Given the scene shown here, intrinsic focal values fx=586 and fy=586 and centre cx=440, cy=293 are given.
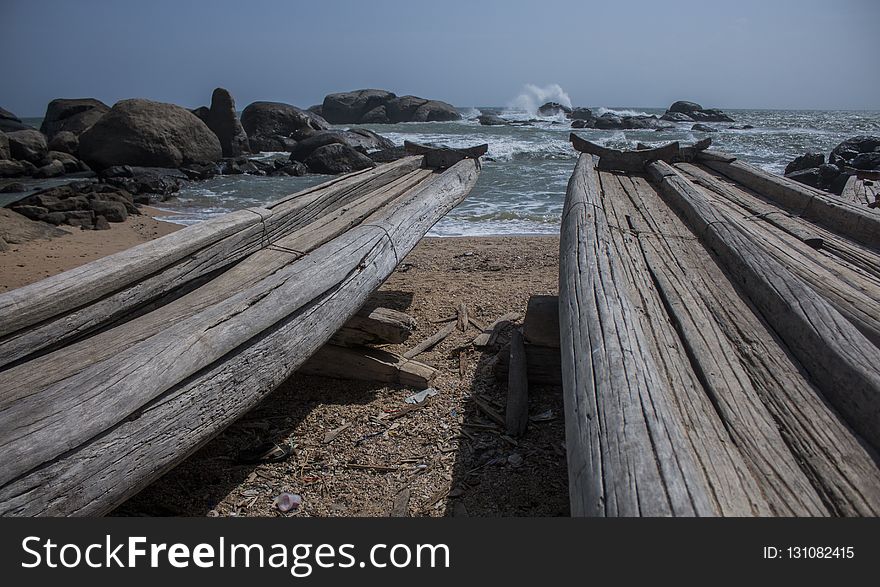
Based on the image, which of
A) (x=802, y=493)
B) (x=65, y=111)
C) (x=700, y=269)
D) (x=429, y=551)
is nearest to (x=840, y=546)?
(x=802, y=493)

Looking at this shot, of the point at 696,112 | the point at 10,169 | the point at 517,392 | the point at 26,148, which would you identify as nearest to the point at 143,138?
the point at 10,169

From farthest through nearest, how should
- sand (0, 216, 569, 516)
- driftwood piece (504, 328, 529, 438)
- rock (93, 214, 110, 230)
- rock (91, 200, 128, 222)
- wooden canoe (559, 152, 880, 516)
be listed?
rock (91, 200, 128, 222) → rock (93, 214, 110, 230) → driftwood piece (504, 328, 529, 438) → sand (0, 216, 569, 516) → wooden canoe (559, 152, 880, 516)

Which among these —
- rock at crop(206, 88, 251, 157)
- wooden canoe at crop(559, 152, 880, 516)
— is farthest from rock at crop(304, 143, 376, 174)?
wooden canoe at crop(559, 152, 880, 516)

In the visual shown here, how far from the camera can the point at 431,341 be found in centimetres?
427

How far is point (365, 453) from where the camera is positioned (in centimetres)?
298

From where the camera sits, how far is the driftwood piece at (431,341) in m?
4.08

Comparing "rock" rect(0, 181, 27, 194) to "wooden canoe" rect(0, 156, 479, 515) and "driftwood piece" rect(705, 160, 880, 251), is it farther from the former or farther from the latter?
"driftwood piece" rect(705, 160, 880, 251)

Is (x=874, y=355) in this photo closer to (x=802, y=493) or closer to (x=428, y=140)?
(x=802, y=493)

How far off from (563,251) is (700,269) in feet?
2.28

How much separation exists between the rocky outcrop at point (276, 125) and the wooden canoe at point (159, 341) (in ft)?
71.6

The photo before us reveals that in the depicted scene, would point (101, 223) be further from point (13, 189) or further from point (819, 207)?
point (819, 207)

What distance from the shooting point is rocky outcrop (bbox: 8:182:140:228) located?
9.07 metres

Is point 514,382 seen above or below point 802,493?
below

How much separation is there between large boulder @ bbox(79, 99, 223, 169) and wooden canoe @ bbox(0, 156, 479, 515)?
1539 centimetres
